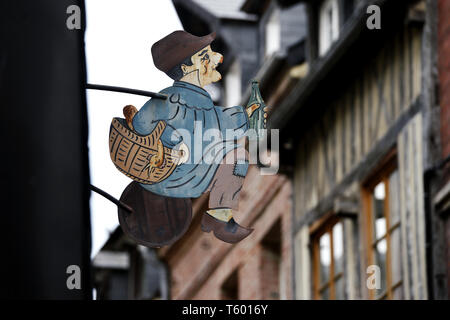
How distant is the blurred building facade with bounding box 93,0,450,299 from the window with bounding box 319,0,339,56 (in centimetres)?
2

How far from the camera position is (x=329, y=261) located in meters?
15.0

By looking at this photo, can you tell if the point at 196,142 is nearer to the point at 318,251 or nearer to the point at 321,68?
the point at 321,68

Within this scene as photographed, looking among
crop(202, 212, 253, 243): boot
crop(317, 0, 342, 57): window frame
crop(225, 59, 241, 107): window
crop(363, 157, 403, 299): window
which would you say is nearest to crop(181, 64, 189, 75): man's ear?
crop(202, 212, 253, 243): boot

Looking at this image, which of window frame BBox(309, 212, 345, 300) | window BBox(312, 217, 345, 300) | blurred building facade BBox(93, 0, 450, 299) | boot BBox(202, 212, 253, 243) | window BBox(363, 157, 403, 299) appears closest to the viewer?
boot BBox(202, 212, 253, 243)

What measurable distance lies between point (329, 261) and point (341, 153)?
1252mm

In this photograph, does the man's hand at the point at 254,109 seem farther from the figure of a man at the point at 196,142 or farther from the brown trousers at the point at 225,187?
the brown trousers at the point at 225,187

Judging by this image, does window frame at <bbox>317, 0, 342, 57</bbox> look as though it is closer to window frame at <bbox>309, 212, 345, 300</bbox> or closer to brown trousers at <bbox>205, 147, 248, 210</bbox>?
window frame at <bbox>309, 212, 345, 300</bbox>

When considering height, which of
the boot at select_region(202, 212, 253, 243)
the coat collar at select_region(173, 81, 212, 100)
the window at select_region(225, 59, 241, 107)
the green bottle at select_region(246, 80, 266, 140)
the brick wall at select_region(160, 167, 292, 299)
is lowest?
the brick wall at select_region(160, 167, 292, 299)

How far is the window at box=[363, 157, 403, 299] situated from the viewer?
12.5m

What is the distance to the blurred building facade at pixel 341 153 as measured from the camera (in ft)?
39.6

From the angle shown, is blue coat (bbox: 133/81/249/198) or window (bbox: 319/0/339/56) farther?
window (bbox: 319/0/339/56)

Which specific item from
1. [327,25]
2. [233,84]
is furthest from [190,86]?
[233,84]

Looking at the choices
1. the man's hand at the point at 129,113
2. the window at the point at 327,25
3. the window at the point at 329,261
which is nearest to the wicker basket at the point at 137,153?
the man's hand at the point at 129,113
